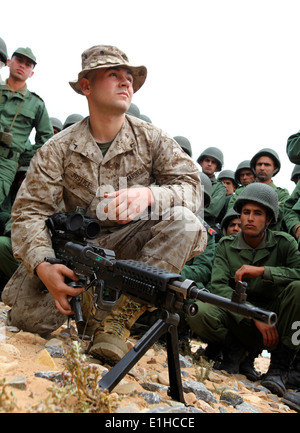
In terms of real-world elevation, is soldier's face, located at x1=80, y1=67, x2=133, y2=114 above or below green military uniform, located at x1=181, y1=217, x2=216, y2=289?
above

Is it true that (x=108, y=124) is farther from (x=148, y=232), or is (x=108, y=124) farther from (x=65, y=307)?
(x=65, y=307)

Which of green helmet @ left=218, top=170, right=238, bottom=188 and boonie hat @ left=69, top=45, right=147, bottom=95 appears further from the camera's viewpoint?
green helmet @ left=218, top=170, right=238, bottom=188

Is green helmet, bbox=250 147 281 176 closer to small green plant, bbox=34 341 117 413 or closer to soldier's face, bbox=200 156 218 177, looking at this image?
soldier's face, bbox=200 156 218 177

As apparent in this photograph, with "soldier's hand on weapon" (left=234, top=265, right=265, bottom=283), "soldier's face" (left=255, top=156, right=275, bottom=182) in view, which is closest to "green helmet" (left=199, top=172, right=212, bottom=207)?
"soldier's face" (left=255, top=156, right=275, bottom=182)

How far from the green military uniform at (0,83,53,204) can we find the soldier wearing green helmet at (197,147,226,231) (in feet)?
9.95

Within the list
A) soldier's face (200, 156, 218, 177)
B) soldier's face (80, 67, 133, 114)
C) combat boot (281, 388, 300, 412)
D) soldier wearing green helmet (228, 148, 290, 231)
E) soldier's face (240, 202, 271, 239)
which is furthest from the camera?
soldier's face (200, 156, 218, 177)

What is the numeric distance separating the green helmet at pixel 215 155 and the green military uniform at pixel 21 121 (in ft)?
12.9

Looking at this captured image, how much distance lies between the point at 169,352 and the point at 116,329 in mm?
612

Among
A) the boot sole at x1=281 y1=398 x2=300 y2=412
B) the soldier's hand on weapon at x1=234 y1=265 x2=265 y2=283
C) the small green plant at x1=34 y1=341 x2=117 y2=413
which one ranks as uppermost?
the soldier's hand on weapon at x1=234 y1=265 x2=265 y2=283

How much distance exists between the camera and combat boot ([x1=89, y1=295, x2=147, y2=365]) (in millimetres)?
2429

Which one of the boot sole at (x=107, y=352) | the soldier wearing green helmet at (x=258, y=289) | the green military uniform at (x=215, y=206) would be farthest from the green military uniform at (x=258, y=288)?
the green military uniform at (x=215, y=206)

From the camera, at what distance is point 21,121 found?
620cm
